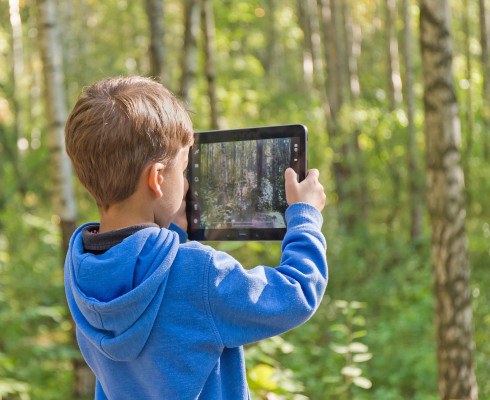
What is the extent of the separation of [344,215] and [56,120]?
782 cm

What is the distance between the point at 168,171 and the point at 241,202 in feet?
1.06

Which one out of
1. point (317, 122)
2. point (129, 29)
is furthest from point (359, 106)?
point (129, 29)

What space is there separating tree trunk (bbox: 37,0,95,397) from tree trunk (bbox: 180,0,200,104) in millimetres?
2369

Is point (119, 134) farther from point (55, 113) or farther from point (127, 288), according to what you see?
point (55, 113)

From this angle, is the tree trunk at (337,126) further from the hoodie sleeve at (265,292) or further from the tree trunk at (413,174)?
the hoodie sleeve at (265,292)

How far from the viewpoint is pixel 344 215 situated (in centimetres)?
1197

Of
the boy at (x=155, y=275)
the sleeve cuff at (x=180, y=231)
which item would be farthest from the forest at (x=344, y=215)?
the boy at (x=155, y=275)

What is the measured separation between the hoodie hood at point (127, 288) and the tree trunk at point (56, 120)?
372 cm

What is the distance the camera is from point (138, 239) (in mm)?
1360

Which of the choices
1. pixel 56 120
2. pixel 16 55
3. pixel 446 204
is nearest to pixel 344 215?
pixel 56 120

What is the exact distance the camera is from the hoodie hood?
4.38ft

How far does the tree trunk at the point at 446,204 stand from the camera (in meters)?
3.64

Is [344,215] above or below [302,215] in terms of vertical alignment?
below


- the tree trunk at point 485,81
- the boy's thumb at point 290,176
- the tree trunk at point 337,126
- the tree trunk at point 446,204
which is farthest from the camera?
the tree trunk at point 337,126
